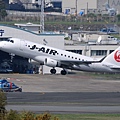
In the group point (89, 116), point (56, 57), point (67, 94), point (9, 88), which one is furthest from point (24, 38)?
point (89, 116)

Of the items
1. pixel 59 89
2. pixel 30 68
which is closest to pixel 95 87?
pixel 59 89

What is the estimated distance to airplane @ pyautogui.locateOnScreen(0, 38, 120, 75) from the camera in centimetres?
8112

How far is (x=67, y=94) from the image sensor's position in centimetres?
5869

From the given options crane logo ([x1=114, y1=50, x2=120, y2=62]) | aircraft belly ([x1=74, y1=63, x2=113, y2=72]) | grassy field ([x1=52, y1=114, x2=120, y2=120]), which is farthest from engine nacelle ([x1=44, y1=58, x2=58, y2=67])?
grassy field ([x1=52, y1=114, x2=120, y2=120])

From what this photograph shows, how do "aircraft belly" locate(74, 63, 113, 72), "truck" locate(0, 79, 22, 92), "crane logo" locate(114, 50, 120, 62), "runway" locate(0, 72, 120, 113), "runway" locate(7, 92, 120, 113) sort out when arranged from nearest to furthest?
1. "runway" locate(7, 92, 120, 113)
2. "runway" locate(0, 72, 120, 113)
3. "truck" locate(0, 79, 22, 92)
4. "aircraft belly" locate(74, 63, 113, 72)
5. "crane logo" locate(114, 50, 120, 62)

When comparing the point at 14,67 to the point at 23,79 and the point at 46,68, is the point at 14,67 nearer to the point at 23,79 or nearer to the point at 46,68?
the point at 46,68

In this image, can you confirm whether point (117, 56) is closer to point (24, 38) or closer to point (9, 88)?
point (24, 38)

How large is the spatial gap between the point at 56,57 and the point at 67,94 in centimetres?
2484

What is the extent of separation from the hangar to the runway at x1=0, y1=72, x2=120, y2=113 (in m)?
5.70

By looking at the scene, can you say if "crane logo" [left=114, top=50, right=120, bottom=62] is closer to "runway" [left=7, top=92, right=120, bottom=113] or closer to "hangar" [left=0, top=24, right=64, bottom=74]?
"hangar" [left=0, top=24, right=64, bottom=74]

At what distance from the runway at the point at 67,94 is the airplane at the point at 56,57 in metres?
1.28

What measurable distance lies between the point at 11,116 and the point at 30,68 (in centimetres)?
6276

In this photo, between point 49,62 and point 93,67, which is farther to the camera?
point 93,67

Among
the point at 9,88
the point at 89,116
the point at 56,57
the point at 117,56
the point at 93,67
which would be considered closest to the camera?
the point at 89,116
